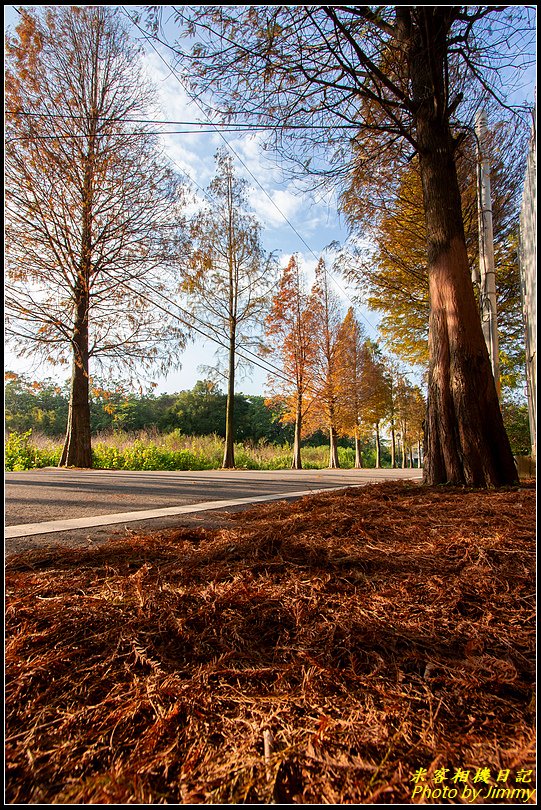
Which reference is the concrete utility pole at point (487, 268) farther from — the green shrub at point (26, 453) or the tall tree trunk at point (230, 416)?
Result: the green shrub at point (26, 453)

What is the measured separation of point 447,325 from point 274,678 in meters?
4.38

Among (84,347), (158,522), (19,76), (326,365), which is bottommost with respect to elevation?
(158,522)

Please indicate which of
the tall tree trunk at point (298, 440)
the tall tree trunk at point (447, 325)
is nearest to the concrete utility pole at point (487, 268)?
the tall tree trunk at point (447, 325)

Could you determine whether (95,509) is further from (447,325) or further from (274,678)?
(447,325)

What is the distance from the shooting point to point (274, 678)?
90 centimetres

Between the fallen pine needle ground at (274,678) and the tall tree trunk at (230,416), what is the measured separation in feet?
35.9

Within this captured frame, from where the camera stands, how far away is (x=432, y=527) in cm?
228

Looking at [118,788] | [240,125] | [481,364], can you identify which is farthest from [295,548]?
[240,125]

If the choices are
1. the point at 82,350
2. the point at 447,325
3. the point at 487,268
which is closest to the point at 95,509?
the point at 447,325

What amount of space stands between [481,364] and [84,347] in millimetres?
6465

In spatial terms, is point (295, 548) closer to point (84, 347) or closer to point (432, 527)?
point (432, 527)

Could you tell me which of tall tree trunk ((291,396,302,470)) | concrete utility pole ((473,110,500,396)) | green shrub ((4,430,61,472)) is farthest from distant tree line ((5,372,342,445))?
concrete utility pole ((473,110,500,396))

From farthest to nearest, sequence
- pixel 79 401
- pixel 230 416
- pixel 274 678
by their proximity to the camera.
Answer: pixel 230 416 < pixel 79 401 < pixel 274 678

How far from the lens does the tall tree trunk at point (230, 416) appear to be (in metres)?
12.7
